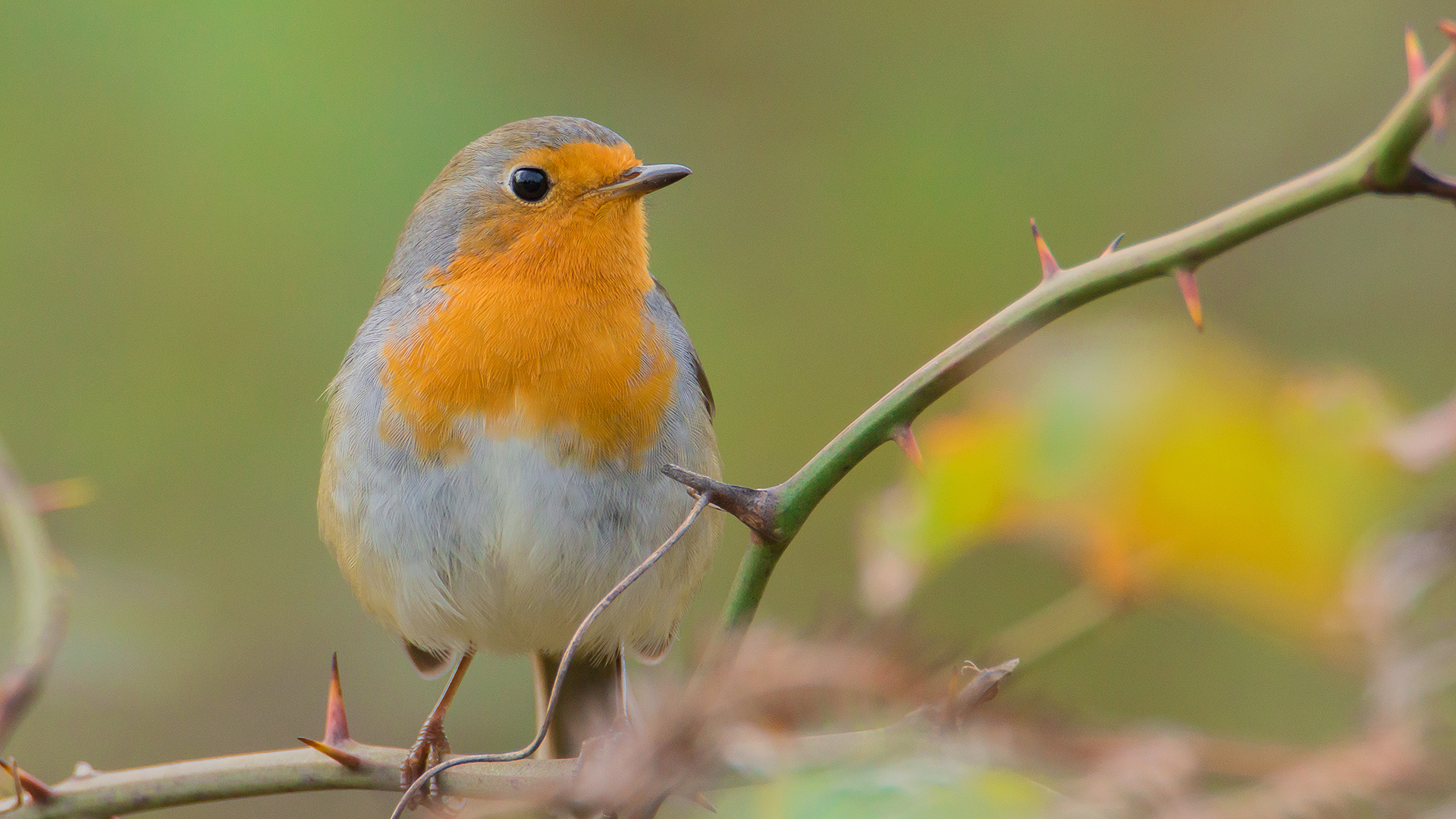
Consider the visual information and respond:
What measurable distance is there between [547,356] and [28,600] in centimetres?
112

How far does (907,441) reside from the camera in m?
1.40

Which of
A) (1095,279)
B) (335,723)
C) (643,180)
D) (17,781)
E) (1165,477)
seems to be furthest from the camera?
(643,180)

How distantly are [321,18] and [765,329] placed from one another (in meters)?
2.12

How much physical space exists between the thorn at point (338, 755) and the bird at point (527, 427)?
714 millimetres

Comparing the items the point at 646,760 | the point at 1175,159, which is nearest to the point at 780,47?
the point at 1175,159

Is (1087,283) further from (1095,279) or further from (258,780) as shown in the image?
(258,780)

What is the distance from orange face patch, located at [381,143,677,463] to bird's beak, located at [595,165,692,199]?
0.09 feet

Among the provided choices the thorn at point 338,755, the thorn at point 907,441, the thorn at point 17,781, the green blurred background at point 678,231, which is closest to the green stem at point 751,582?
the thorn at point 907,441

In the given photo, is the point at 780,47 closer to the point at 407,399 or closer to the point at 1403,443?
the point at 407,399

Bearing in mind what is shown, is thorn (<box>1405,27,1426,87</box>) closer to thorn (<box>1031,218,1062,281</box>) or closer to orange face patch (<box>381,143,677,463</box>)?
thorn (<box>1031,218,1062,281</box>)

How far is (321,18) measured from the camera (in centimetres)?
473

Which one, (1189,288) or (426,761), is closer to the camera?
(1189,288)

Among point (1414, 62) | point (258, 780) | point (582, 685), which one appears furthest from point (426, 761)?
point (1414, 62)

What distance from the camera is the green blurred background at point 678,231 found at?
15.7 feet
